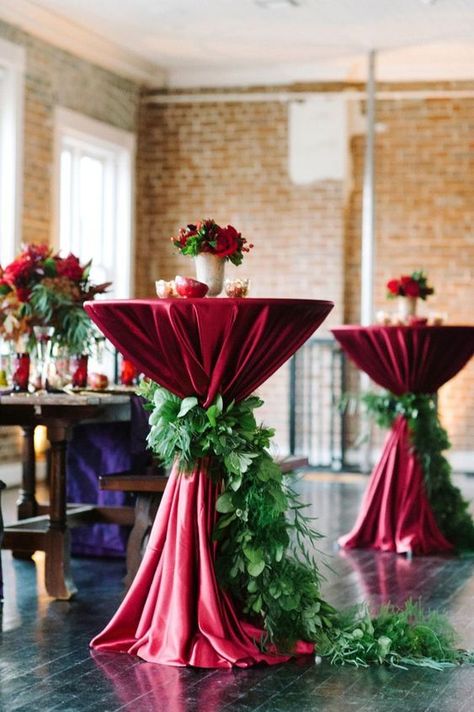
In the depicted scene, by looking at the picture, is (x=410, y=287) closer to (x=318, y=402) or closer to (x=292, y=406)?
(x=292, y=406)

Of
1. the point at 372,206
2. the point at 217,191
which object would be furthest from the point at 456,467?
the point at 217,191

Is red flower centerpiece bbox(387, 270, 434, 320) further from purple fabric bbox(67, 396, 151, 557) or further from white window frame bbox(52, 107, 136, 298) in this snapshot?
white window frame bbox(52, 107, 136, 298)

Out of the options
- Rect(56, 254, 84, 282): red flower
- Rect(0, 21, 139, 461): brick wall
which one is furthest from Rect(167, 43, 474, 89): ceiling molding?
Rect(56, 254, 84, 282): red flower

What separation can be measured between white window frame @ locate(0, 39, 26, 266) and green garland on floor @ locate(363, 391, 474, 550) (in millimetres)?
3517

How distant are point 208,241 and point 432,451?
8.98 ft

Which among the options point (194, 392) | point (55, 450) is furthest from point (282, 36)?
point (194, 392)

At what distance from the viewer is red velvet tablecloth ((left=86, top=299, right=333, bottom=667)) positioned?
3979 millimetres

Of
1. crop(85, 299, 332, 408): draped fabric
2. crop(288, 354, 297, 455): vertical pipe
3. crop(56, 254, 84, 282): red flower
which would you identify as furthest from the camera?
crop(288, 354, 297, 455): vertical pipe

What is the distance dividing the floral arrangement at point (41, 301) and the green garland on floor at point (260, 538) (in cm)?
172

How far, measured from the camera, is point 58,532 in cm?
523

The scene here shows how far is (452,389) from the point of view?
35.6 feet

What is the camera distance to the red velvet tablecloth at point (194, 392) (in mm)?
3979

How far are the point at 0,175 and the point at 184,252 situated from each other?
16.9ft

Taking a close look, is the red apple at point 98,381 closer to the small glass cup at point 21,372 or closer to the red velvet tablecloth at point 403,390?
the small glass cup at point 21,372
